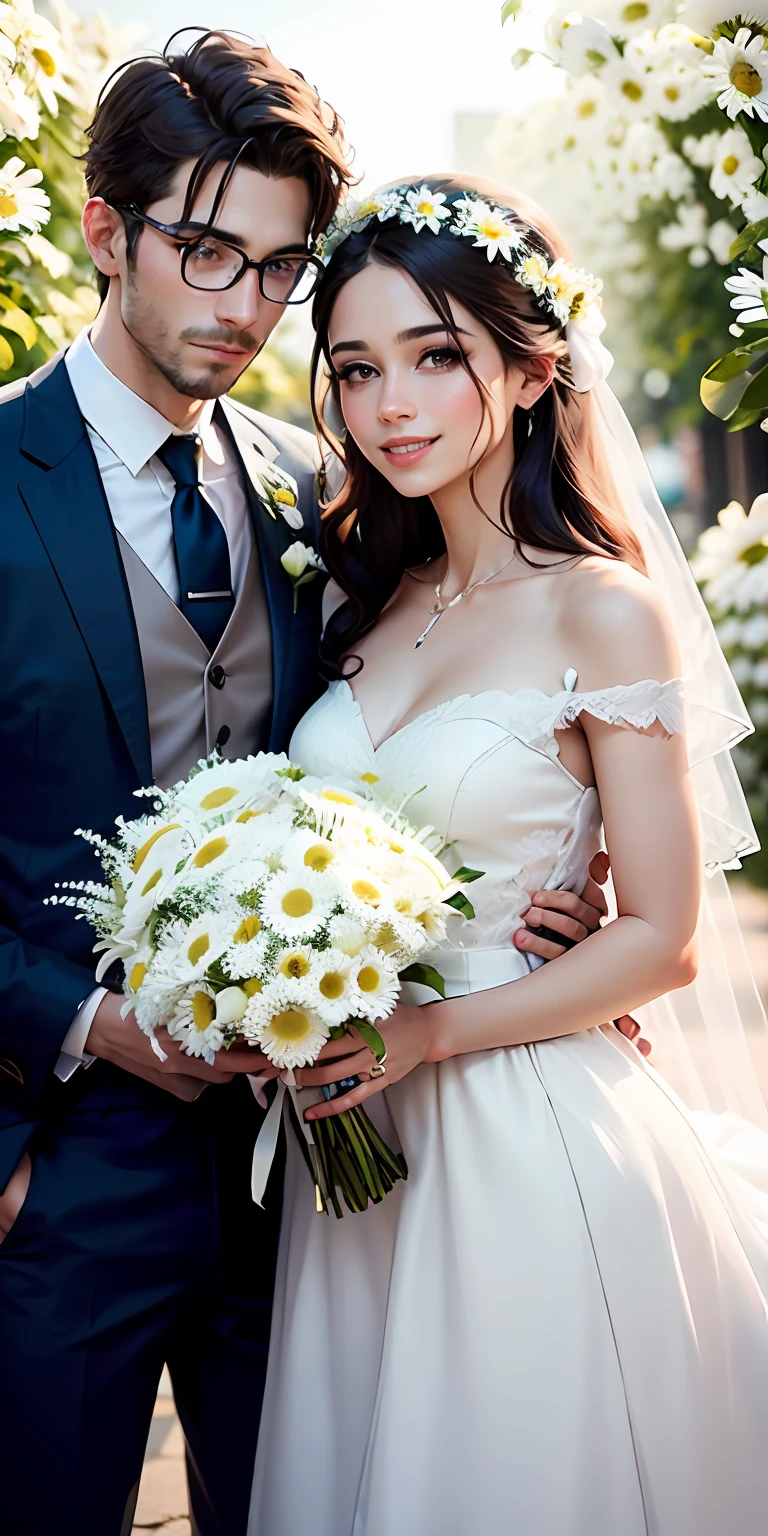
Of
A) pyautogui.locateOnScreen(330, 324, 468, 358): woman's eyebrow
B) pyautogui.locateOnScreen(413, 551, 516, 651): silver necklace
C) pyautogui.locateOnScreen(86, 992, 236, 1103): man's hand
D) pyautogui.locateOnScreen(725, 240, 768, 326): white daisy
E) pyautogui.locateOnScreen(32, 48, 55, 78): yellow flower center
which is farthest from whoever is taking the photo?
pyautogui.locateOnScreen(32, 48, 55, 78): yellow flower center

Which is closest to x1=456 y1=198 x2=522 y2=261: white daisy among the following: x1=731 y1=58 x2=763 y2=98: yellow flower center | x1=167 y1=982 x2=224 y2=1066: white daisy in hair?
x1=731 y1=58 x2=763 y2=98: yellow flower center

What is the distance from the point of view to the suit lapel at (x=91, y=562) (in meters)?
2.31

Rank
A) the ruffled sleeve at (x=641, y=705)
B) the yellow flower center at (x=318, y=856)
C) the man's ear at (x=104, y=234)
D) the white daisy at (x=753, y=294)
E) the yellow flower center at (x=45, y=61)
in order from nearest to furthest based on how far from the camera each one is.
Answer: the white daisy at (x=753, y=294)
the yellow flower center at (x=318, y=856)
the ruffled sleeve at (x=641, y=705)
the man's ear at (x=104, y=234)
the yellow flower center at (x=45, y=61)

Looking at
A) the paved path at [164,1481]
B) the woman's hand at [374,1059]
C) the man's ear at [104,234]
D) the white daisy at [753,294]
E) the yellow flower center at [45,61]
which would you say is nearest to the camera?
the white daisy at [753,294]

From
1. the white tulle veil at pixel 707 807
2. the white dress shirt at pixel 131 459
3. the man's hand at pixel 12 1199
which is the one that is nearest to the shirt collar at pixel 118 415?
the white dress shirt at pixel 131 459

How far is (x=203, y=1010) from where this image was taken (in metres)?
1.86

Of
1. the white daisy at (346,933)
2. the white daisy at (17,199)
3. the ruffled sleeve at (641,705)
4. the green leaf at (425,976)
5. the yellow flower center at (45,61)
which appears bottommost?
the green leaf at (425,976)

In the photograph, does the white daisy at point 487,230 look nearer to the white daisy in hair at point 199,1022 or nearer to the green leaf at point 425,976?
the green leaf at point 425,976

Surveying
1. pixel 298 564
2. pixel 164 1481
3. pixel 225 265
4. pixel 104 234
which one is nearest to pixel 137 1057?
pixel 298 564

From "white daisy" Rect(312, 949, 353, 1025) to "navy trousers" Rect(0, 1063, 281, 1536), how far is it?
73 cm

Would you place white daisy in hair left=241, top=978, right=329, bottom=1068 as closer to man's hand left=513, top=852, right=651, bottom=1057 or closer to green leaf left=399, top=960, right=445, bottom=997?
green leaf left=399, top=960, right=445, bottom=997

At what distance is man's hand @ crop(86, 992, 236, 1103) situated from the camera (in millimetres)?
2143

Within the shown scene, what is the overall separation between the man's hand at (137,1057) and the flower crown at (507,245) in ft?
4.75

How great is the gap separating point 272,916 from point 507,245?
135 cm
